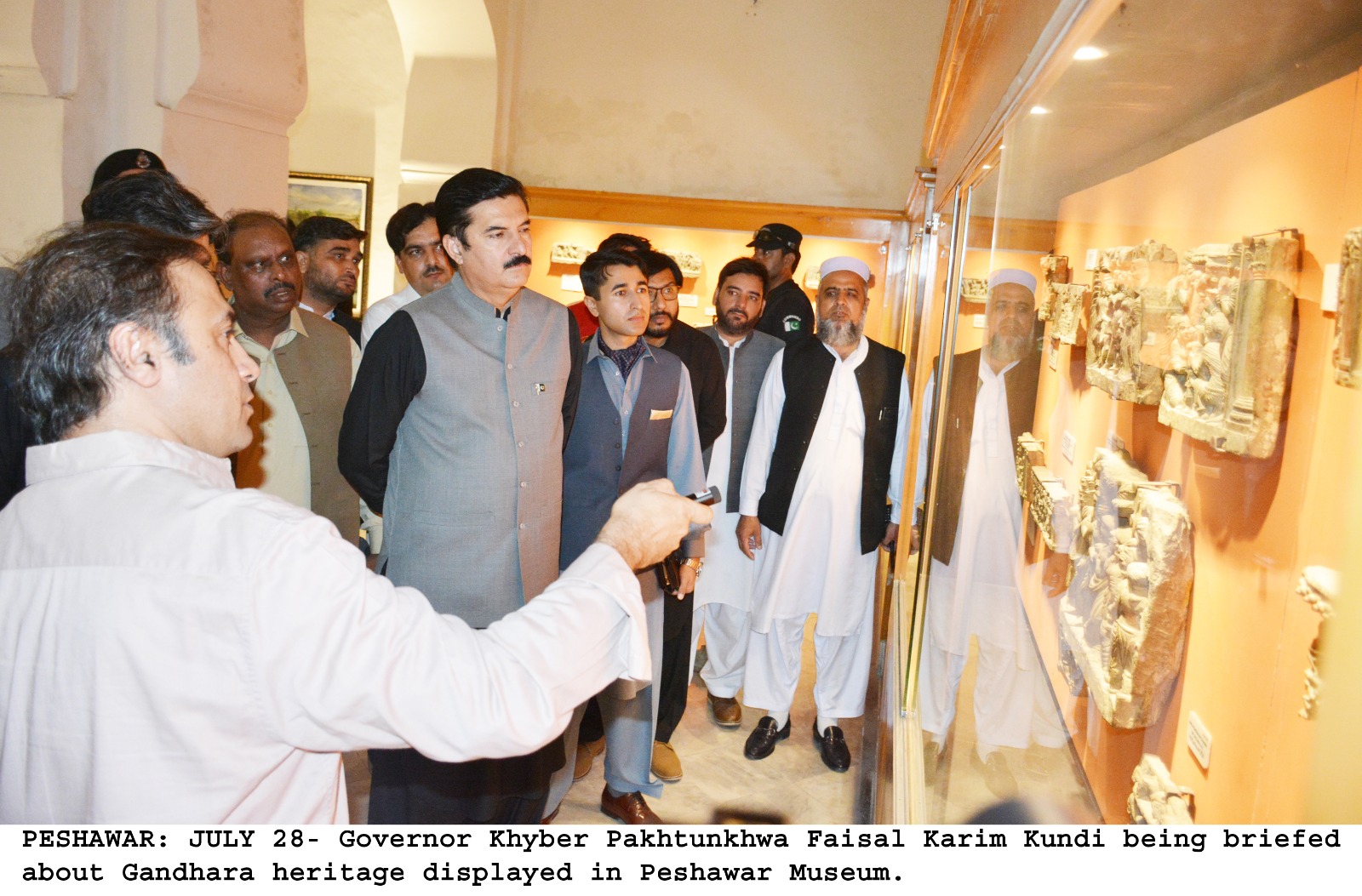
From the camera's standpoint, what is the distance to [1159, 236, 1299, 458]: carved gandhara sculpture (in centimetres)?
67

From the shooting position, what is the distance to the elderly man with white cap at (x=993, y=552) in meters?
1.51

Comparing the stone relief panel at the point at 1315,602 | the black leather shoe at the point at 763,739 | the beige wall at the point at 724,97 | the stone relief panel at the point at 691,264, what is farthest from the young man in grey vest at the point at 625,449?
the beige wall at the point at 724,97

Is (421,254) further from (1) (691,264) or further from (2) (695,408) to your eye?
(1) (691,264)

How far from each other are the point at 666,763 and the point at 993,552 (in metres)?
2.38

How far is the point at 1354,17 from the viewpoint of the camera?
0.59 metres

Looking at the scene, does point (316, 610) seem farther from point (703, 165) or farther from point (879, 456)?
point (703, 165)

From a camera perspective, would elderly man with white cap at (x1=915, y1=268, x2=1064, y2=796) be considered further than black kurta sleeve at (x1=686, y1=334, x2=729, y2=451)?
No

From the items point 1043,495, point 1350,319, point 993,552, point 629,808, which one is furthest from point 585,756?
point 1350,319

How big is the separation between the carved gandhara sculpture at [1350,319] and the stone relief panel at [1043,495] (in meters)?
0.64

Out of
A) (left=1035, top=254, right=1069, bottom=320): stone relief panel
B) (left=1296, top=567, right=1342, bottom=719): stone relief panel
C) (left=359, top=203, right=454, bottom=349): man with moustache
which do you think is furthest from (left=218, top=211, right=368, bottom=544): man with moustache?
(left=1296, top=567, right=1342, bottom=719): stone relief panel

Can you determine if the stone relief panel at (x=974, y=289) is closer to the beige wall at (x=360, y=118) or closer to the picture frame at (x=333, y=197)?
the beige wall at (x=360, y=118)

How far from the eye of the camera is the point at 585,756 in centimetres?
380

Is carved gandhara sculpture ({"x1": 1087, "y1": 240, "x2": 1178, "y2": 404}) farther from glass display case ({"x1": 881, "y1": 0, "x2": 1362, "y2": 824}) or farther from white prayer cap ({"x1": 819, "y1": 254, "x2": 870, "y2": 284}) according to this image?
white prayer cap ({"x1": 819, "y1": 254, "x2": 870, "y2": 284})

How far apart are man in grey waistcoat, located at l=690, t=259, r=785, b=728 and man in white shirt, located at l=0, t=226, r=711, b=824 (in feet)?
10.6
